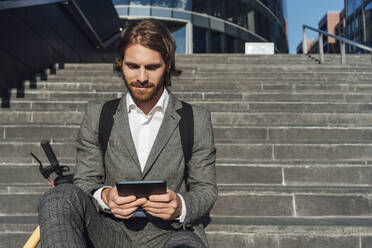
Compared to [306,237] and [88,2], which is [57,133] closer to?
[306,237]

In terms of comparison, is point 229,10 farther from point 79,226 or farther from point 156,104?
point 79,226

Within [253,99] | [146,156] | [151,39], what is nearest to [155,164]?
[146,156]

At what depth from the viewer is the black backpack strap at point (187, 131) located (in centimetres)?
184

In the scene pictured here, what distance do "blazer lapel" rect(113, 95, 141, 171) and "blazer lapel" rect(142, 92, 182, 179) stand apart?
74 mm

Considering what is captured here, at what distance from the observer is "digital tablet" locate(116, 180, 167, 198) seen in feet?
4.71

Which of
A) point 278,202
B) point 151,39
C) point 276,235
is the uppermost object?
point 151,39

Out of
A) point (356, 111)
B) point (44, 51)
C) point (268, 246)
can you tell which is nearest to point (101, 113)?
point (268, 246)

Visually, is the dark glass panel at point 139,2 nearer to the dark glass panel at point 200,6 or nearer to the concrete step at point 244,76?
the dark glass panel at point 200,6

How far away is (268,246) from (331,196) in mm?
780

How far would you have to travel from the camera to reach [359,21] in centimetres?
2592

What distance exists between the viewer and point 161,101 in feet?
6.37

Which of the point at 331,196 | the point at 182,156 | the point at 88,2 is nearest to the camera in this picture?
the point at 182,156

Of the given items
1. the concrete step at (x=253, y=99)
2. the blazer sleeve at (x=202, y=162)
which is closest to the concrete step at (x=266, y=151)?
the concrete step at (x=253, y=99)

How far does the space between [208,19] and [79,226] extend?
2069cm
